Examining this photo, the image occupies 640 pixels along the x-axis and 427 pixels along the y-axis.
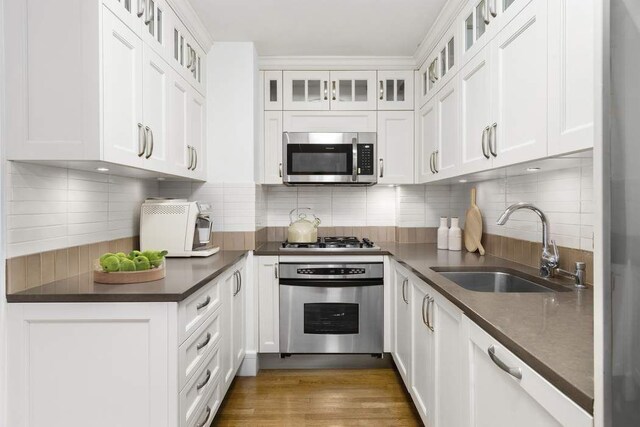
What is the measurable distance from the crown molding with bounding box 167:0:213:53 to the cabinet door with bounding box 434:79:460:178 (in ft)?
5.46

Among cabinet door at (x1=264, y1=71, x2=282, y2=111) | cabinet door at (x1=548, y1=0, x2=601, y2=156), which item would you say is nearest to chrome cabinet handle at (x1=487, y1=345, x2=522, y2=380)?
cabinet door at (x1=548, y1=0, x2=601, y2=156)

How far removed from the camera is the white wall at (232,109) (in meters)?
2.95

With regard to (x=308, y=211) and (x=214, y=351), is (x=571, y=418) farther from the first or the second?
(x=308, y=211)

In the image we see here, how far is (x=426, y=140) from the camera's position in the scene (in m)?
3.01

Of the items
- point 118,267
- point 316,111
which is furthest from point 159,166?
point 316,111

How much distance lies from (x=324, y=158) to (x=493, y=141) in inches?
60.5

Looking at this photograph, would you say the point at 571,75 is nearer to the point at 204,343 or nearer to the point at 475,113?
the point at 475,113

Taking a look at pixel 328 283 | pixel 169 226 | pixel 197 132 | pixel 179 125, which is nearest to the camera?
pixel 179 125

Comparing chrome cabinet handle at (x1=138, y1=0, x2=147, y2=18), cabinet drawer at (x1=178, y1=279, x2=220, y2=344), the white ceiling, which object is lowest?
cabinet drawer at (x1=178, y1=279, x2=220, y2=344)

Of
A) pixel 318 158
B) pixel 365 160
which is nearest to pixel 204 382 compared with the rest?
pixel 318 158

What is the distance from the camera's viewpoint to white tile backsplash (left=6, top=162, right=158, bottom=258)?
1539 mm

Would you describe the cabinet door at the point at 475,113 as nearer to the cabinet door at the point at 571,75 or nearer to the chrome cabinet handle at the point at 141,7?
the cabinet door at the point at 571,75

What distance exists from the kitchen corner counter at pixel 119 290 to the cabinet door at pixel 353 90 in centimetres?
182

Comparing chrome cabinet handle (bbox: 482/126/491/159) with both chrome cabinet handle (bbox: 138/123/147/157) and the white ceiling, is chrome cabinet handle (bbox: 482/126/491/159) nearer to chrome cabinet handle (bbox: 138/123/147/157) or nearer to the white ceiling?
the white ceiling
